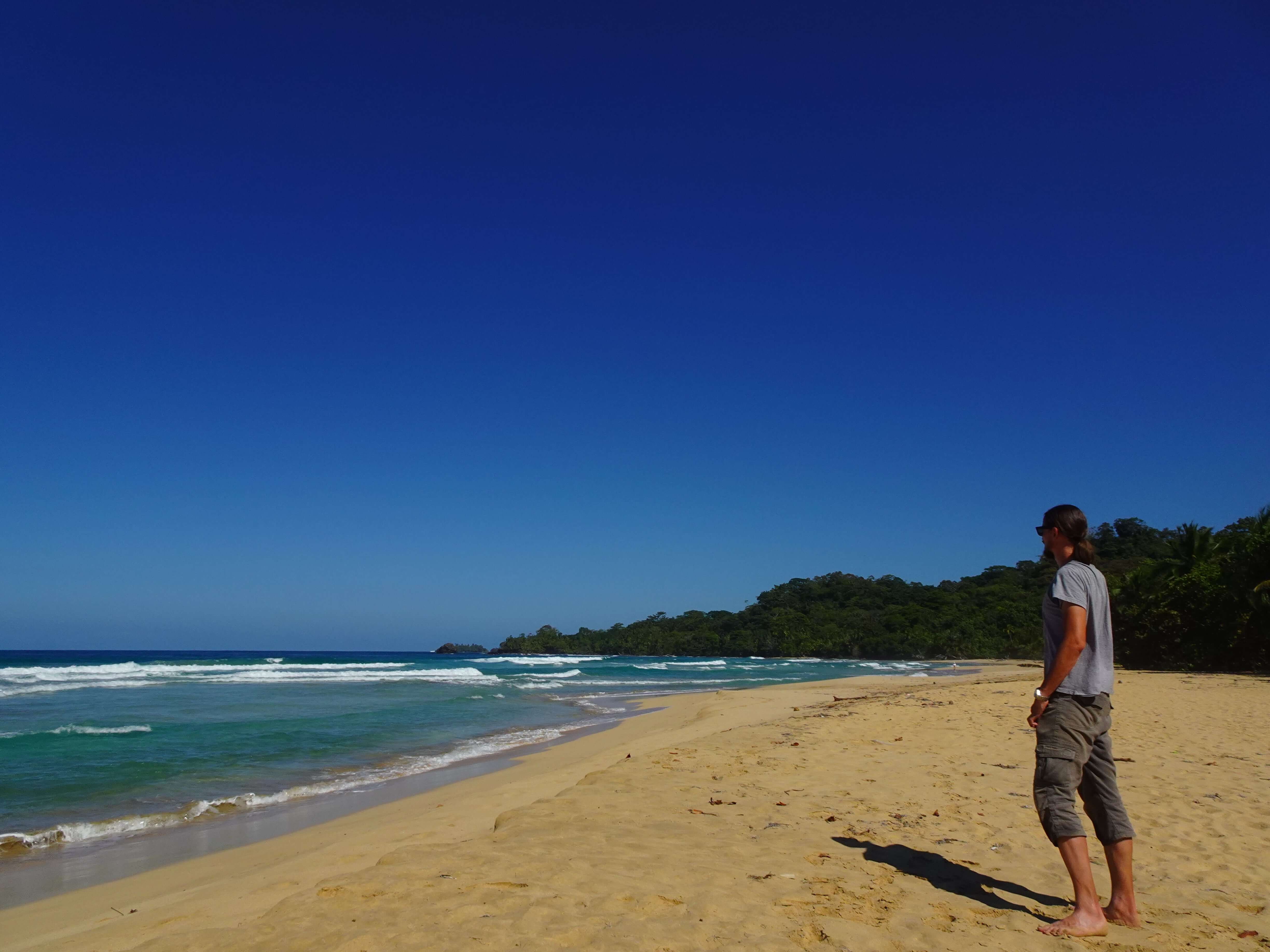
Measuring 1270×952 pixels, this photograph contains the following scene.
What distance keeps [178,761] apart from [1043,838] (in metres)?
10.4

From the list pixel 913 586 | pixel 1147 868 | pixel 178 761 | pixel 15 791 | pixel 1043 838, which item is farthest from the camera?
pixel 913 586

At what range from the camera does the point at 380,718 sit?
52.5 feet

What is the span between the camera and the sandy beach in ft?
10.9

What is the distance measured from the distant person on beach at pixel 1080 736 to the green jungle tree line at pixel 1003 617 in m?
0.29

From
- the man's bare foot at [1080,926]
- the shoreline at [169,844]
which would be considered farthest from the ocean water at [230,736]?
the man's bare foot at [1080,926]

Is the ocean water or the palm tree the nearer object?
the ocean water

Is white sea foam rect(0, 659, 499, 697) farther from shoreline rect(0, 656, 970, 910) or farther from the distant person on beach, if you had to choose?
the distant person on beach

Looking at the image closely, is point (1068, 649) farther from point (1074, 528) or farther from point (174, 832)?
point (174, 832)

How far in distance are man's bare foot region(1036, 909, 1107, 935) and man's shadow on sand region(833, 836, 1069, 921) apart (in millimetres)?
188

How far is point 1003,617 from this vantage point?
6556 cm

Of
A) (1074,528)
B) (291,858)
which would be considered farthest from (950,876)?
(291,858)

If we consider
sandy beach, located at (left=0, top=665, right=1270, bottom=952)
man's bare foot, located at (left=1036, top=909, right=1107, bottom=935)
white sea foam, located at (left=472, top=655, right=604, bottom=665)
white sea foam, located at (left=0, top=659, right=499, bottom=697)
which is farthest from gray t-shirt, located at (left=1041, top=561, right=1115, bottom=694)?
white sea foam, located at (left=472, top=655, right=604, bottom=665)

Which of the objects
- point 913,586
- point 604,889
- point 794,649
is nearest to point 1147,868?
point 604,889

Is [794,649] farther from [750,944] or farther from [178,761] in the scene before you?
[750,944]
